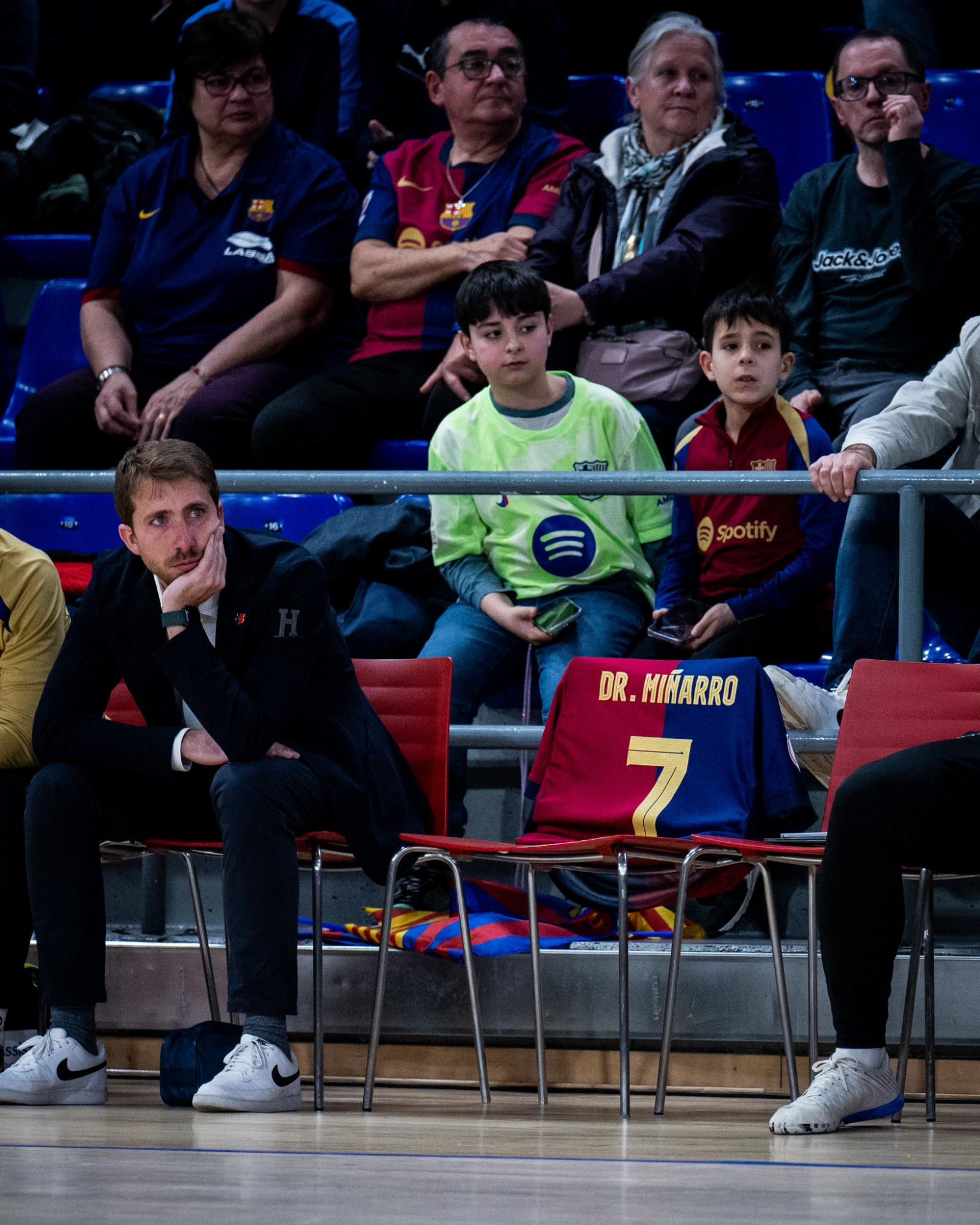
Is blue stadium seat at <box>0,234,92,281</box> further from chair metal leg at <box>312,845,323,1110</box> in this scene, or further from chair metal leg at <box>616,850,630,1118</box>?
chair metal leg at <box>616,850,630,1118</box>

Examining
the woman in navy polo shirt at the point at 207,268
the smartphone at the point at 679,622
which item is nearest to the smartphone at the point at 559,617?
the smartphone at the point at 679,622

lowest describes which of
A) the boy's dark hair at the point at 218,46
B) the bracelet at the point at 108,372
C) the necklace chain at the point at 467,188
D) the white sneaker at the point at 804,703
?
the white sneaker at the point at 804,703

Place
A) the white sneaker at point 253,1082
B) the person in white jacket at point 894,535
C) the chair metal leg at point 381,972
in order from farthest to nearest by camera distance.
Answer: the person in white jacket at point 894,535 < the chair metal leg at point 381,972 < the white sneaker at point 253,1082

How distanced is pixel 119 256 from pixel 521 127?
120cm

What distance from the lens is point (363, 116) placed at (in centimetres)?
566

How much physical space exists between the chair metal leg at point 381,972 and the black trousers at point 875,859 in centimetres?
74

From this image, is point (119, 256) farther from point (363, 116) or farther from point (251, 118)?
point (363, 116)

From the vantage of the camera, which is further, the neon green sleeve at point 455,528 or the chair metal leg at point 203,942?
the neon green sleeve at point 455,528

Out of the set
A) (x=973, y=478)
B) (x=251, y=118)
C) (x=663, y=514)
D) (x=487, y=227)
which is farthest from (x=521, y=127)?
(x=973, y=478)

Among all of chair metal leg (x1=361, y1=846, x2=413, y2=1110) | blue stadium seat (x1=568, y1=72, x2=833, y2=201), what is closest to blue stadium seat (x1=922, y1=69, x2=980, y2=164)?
blue stadium seat (x1=568, y1=72, x2=833, y2=201)

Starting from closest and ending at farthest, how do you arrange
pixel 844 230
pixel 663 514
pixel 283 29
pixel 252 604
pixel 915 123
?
pixel 252 604
pixel 663 514
pixel 915 123
pixel 844 230
pixel 283 29

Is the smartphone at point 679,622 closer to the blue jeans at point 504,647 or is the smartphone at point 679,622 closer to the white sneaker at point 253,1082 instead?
the blue jeans at point 504,647

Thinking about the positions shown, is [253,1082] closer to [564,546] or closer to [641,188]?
[564,546]

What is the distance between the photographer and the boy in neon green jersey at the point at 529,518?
3791 millimetres
